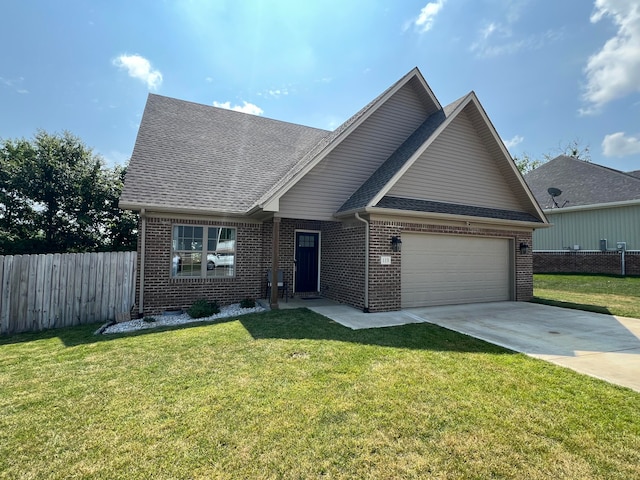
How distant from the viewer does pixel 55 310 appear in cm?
837

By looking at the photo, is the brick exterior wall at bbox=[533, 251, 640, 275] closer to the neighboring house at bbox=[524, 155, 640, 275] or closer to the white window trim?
the neighboring house at bbox=[524, 155, 640, 275]

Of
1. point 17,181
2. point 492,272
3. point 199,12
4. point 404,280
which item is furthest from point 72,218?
point 492,272

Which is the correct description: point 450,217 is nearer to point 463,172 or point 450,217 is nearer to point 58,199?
point 463,172

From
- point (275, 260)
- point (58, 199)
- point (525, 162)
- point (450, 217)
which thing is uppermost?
point (525, 162)

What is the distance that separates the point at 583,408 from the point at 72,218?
18.2 meters

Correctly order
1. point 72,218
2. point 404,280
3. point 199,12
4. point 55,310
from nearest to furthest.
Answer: point 55,310 < point 404,280 < point 199,12 < point 72,218

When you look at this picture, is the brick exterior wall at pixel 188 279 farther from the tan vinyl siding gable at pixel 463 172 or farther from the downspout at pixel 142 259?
the tan vinyl siding gable at pixel 463 172

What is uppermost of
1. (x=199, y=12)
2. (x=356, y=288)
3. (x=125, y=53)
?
(x=199, y=12)

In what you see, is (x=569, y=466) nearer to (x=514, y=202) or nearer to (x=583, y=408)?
(x=583, y=408)

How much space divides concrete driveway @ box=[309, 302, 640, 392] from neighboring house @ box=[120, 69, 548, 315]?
81cm

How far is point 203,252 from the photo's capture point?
32.2 feet

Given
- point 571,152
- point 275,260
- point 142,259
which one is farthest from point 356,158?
point 571,152

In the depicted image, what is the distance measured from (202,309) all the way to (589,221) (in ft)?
66.9

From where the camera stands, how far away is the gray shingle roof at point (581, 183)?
56.3 ft
